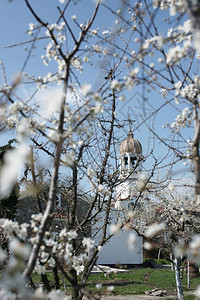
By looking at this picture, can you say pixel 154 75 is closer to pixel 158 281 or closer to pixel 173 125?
pixel 173 125

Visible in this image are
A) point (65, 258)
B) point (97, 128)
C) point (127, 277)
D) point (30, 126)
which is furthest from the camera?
point (127, 277)

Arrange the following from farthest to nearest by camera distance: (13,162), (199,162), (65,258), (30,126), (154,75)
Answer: (65,258), (154,75), (30,126), (199,162), (13,162)

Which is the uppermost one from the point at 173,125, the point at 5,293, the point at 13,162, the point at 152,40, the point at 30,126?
the point at 152,40

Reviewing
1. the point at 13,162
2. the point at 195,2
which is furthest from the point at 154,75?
the point at 13,162

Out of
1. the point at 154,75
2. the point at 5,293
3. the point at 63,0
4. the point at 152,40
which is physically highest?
the point at 63,0

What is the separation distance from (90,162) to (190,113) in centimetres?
174

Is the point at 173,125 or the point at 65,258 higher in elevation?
the point at 173,125

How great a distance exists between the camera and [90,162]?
144 inches

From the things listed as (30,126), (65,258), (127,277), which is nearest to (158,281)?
(127,277)

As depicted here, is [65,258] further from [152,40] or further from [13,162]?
[152,40]

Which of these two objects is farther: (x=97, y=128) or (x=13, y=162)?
(x=97, y=128)

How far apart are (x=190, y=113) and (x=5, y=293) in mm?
1586

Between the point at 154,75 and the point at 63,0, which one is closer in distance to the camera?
the point at 63,0

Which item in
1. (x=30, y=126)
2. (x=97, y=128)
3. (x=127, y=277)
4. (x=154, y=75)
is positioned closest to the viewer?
(x=30, y=126)
